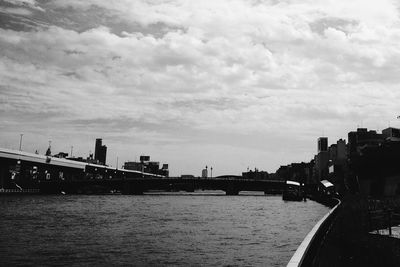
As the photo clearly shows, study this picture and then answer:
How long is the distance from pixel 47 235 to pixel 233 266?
Result: 22814mm

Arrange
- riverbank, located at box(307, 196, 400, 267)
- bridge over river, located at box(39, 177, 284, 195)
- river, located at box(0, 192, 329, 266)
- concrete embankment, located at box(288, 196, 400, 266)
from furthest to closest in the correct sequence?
1. bridge over river, located at box(39, 177, 284, 195)
2. river, located at box(0, 192, 329, 266)
3. riverbank, located at box(307, 196, 400, 267)
4. concrete embankment, located at box(288, 196, 400, 266)

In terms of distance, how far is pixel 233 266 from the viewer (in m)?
28.7

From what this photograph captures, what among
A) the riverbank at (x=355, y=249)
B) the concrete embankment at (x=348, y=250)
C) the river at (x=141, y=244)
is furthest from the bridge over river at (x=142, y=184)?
the concrete embankment at (x=348, y=250)

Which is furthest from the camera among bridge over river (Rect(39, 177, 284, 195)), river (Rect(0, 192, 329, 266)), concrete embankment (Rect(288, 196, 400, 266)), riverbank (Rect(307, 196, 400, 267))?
bridge over river (Rect(39, 177, 284, 195))

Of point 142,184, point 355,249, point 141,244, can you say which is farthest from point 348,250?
point 142,184

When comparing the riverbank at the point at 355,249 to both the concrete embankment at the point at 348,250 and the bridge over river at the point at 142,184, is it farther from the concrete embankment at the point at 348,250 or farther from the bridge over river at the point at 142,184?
the bridge over river at the point at 142,184

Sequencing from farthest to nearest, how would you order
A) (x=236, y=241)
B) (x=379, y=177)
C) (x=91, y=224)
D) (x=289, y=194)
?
(x=289, y=194) < (x=379, y=177) < (x=91, y=224) < (x=236, y=241)

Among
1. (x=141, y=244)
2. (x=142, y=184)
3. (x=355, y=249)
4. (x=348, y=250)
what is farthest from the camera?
(x=142, y=184)

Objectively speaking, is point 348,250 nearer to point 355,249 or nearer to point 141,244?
point 355,249

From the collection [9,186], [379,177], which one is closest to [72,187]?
[9,186]

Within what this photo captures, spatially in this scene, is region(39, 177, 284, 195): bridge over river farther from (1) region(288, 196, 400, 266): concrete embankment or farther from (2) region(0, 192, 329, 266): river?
(1) region(288, 196, 400, 266): concrete embankment

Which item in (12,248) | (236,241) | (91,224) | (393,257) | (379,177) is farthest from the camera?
(379,177)

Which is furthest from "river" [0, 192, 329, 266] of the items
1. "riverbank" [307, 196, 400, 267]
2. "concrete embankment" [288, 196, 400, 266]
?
"concrete embankment" [288, 196, 400, 266]

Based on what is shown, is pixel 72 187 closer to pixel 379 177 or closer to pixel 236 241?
pixel 379 177
